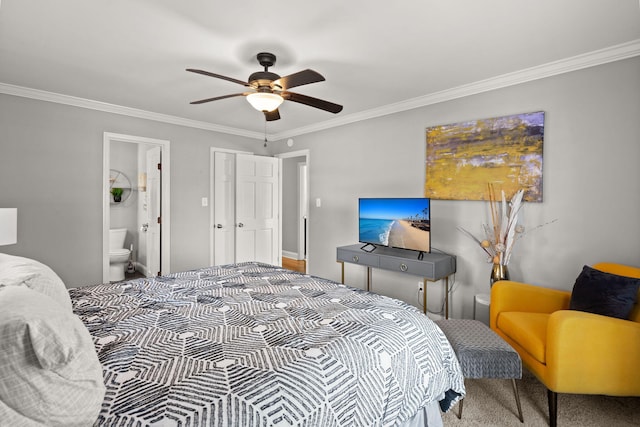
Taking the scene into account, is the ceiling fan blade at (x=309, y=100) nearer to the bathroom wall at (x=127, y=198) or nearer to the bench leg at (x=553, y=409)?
the bench leg at (x=553, y=409)

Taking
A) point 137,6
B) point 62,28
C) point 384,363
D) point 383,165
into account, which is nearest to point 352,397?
point 384,363

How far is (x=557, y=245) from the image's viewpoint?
2717 mm

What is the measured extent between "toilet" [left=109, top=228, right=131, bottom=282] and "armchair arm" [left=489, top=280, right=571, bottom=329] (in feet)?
16.1

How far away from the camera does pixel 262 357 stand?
4.15 feet

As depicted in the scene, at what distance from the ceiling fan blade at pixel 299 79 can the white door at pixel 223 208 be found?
2.66 m

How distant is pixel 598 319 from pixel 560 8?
1.81 m

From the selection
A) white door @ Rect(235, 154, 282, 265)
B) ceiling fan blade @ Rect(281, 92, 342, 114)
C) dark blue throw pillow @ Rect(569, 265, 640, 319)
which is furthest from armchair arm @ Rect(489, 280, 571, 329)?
white door @ Rect(235, 154, 282, 265)

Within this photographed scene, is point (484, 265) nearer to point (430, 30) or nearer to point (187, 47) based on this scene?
point (430, 30)

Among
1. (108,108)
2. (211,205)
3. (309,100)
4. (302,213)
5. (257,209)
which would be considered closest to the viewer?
(309,100)

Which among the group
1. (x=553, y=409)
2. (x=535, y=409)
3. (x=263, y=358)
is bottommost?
(x=535, y=409)

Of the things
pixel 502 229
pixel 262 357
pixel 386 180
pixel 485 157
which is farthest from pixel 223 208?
pixel 262 357

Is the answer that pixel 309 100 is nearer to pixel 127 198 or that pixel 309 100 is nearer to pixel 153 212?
pixel 153 212

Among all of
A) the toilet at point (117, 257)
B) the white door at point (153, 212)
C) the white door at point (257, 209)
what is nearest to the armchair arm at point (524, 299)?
the white door at point (257, 209)

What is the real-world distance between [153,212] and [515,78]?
15.0 feet
